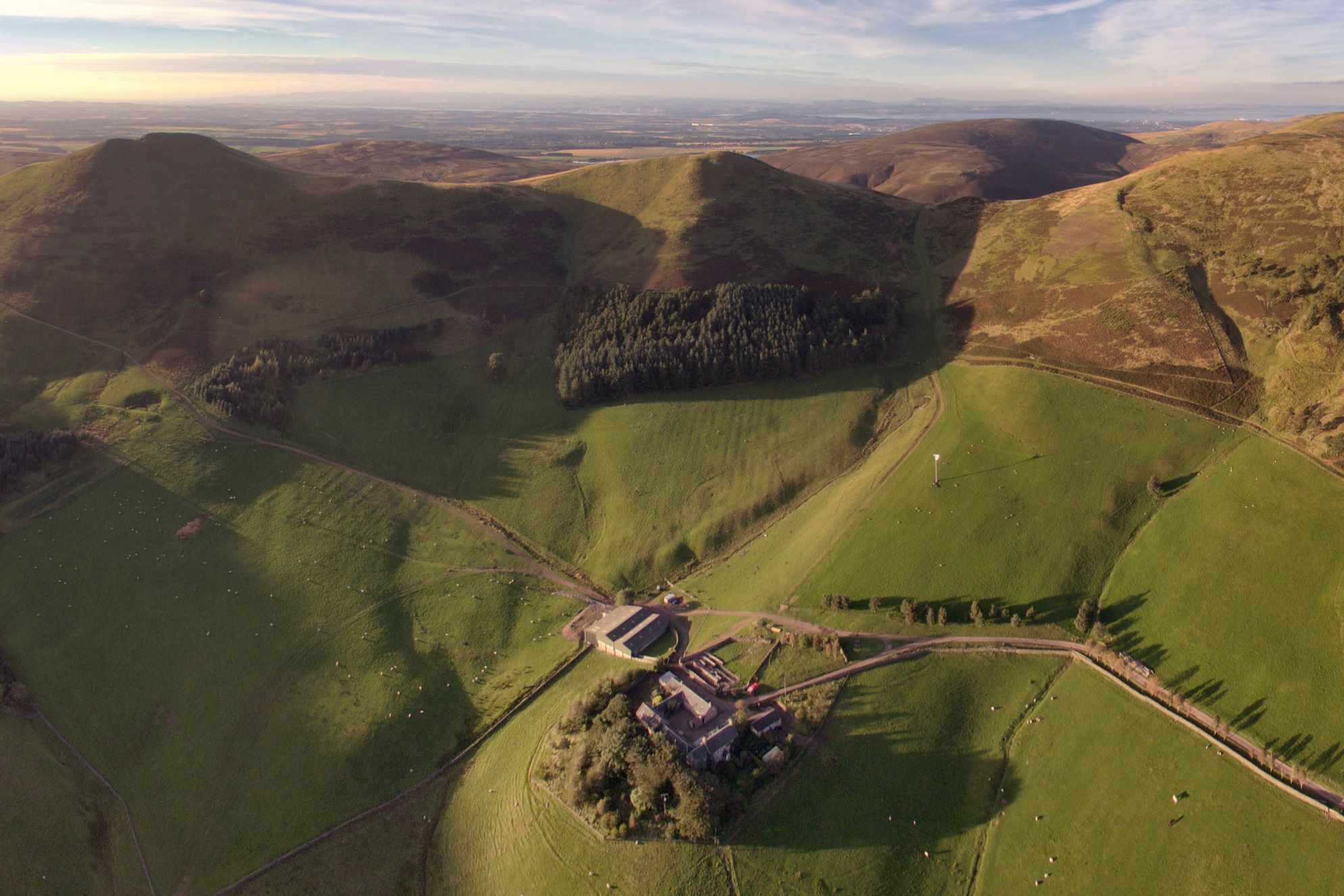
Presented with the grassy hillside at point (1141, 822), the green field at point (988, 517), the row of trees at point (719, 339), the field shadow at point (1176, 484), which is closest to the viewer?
the grassy hillside at point (1141, 822)

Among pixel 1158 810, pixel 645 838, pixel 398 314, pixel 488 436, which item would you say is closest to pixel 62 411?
pixel 398 314

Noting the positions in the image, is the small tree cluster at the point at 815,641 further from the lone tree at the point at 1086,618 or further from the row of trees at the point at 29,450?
the row of trees at the point at 29,450

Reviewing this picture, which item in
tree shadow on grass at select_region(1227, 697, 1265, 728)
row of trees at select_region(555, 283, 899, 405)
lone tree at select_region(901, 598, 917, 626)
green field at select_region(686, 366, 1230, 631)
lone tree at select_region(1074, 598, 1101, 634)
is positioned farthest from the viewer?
row of trees at select_region(555, 283, 899, 405)

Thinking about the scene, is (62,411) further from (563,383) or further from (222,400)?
(563,383)

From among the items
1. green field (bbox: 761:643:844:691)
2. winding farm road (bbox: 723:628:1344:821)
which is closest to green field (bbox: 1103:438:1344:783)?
winding farm road (bbox: 723:628:1344:821)

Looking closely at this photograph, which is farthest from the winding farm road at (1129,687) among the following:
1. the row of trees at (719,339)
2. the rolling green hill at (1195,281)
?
the row of trees at (719,339)

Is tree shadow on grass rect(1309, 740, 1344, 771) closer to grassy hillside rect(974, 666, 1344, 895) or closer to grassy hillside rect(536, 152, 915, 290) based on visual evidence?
grassy hillside rect(974, 666, 1344, 895)

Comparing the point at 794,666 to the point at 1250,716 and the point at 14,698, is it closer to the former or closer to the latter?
the point at 1250,716
